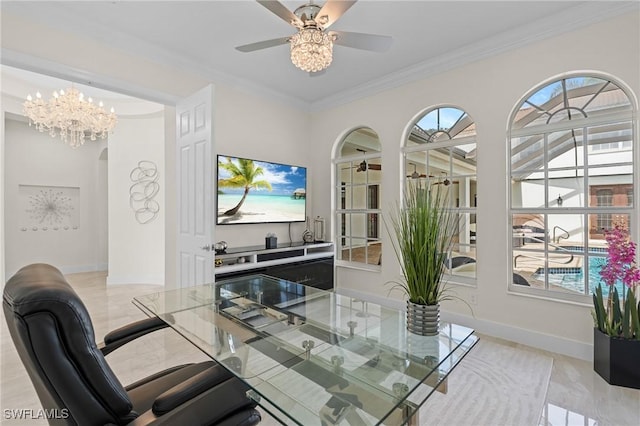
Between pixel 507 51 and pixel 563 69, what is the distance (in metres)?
0.54

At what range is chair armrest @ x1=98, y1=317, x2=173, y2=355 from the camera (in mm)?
1460

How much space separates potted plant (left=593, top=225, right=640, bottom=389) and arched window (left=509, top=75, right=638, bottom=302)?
43 cm

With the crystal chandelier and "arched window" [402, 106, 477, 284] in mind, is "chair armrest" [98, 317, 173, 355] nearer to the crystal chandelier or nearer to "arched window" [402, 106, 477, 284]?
"arched window" [402, 106, 477, 284]

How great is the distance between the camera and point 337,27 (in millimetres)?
2850

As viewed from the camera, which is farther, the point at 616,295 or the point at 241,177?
the point at 241,177

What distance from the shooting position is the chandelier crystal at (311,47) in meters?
2.06

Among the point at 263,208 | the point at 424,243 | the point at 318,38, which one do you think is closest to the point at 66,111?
the point at 263,208

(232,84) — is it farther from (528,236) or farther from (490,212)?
(528,236)

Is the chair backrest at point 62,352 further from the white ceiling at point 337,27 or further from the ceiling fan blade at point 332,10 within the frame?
the white ceiling at point 337,27

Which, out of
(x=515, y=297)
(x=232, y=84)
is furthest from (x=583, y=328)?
(x=232, y=84)

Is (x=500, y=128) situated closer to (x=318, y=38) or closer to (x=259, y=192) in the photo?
(x=318, y=38)

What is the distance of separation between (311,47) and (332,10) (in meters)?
0.26

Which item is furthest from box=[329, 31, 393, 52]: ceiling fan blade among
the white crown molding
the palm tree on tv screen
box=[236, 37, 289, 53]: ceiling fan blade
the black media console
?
the black media console

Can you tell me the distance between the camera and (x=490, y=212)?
312 centimetres
